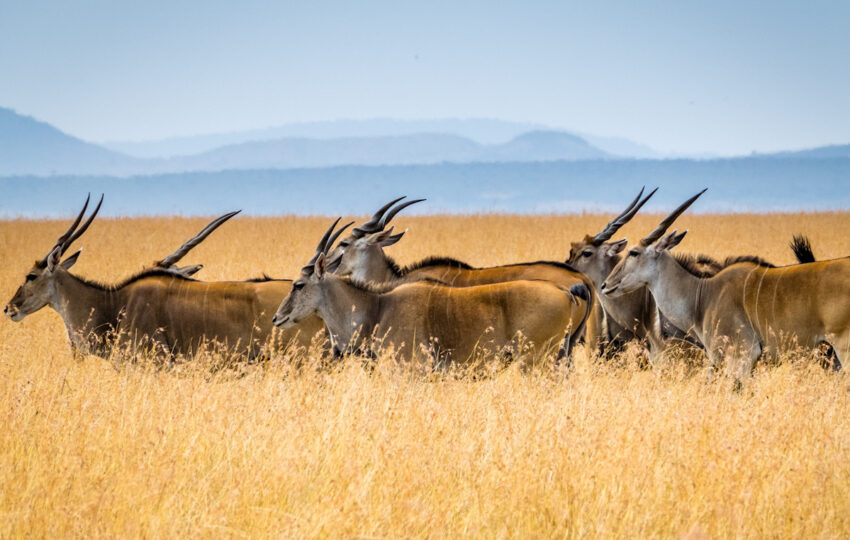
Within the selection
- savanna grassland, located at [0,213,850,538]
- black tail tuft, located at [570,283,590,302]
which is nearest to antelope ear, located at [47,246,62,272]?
savanna grassland, located at [0,213,850,538]

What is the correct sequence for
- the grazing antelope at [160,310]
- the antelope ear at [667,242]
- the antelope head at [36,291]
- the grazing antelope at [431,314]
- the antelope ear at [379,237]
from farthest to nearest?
1. the antelope ear at [379,237]
2. the antelope head at [36,291]
3. the antelope ear at [667,242]
4. the grazing antelope at [160,310]
5. the grazing antelope at [431,314]

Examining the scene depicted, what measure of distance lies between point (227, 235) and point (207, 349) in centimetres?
1997

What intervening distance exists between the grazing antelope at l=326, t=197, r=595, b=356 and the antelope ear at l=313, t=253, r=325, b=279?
0.64 m

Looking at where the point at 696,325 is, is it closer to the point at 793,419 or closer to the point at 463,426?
the point at 793,419

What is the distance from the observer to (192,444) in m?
5.71

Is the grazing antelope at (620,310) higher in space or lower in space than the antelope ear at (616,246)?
lower

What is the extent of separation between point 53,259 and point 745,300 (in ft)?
20.0

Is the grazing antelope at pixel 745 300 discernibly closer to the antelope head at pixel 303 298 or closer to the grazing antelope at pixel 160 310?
the antelope head at pixel 303 298

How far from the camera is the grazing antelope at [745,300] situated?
305 inches

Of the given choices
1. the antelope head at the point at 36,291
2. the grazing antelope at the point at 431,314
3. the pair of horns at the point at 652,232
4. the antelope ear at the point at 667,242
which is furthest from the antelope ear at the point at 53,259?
the antelope ear at the point at 667,242

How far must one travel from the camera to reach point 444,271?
932 centimetres

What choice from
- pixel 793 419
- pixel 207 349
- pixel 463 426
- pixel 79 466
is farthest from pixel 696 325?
pixel 79 466

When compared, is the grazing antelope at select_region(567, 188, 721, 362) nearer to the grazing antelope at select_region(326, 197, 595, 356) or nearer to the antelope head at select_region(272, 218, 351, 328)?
the grazing antelope at select_region(326, 197, 595, 356)

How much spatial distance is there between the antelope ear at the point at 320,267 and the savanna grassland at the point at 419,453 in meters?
0.80
